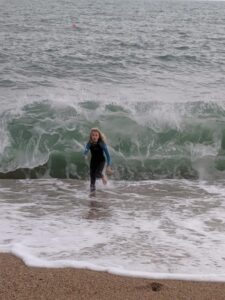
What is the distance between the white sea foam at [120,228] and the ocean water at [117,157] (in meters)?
0.01

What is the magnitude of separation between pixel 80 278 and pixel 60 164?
20.3 ft

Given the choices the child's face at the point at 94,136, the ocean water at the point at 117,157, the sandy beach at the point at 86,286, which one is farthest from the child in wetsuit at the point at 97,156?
the sandy beach at the point at 86,286

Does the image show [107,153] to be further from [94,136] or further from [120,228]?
[120,228]

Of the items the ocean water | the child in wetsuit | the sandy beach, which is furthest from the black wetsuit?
the sandy beach

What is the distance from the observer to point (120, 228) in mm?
6961

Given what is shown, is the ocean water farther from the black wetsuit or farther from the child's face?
the child's face

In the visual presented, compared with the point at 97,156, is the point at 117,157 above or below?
below

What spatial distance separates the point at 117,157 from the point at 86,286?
6635 mm

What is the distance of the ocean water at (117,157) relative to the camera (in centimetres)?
612

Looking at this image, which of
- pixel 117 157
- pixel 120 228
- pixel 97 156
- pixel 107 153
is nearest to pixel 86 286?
pixel 120 228

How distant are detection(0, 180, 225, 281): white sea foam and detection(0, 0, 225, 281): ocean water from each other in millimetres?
14

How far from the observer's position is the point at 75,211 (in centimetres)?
789

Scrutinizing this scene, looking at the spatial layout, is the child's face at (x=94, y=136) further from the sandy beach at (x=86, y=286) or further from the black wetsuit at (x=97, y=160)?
the sandy beach at (x=86, y=286)

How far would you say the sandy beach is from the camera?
15.5 ft
